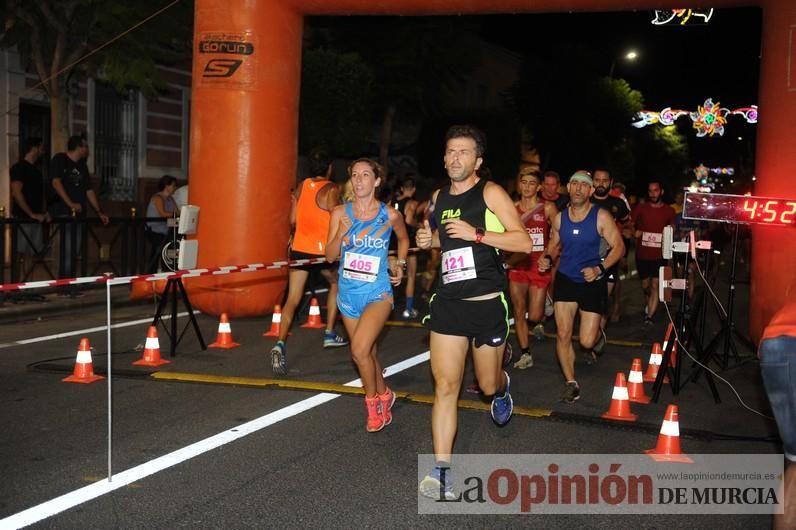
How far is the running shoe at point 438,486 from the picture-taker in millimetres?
5074

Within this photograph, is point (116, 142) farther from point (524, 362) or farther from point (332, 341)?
point (524, 362)

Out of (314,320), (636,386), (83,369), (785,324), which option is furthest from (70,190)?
(785,324)

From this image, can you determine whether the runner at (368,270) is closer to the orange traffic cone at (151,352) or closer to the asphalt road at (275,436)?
the asphalt road at (275,436)

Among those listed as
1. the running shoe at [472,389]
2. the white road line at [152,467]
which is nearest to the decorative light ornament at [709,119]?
the running shoe at [472,389]

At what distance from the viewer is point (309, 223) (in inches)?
381

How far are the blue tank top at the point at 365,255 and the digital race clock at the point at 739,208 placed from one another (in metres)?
2.65

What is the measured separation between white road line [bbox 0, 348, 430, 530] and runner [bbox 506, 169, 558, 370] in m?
2.57

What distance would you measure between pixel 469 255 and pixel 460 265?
8cm

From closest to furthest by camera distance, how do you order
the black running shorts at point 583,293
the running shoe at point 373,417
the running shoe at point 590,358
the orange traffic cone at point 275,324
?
the running shoe at point 373,417
the black running shorts at point 583,293
the running shoe at point 590,358
the orange traffic cone at point 275,324

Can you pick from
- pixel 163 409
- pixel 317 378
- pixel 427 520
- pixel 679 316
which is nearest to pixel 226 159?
pixel 317 378

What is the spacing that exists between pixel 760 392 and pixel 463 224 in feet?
15.5

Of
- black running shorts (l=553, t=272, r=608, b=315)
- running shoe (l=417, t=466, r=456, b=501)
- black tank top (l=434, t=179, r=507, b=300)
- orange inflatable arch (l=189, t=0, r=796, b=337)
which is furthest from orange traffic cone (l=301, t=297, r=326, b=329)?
running shoe (l=417, t=466, r=456, b=501)

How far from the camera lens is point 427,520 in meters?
4.80

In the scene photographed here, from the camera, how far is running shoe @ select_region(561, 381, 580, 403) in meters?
Answer: 7.69
